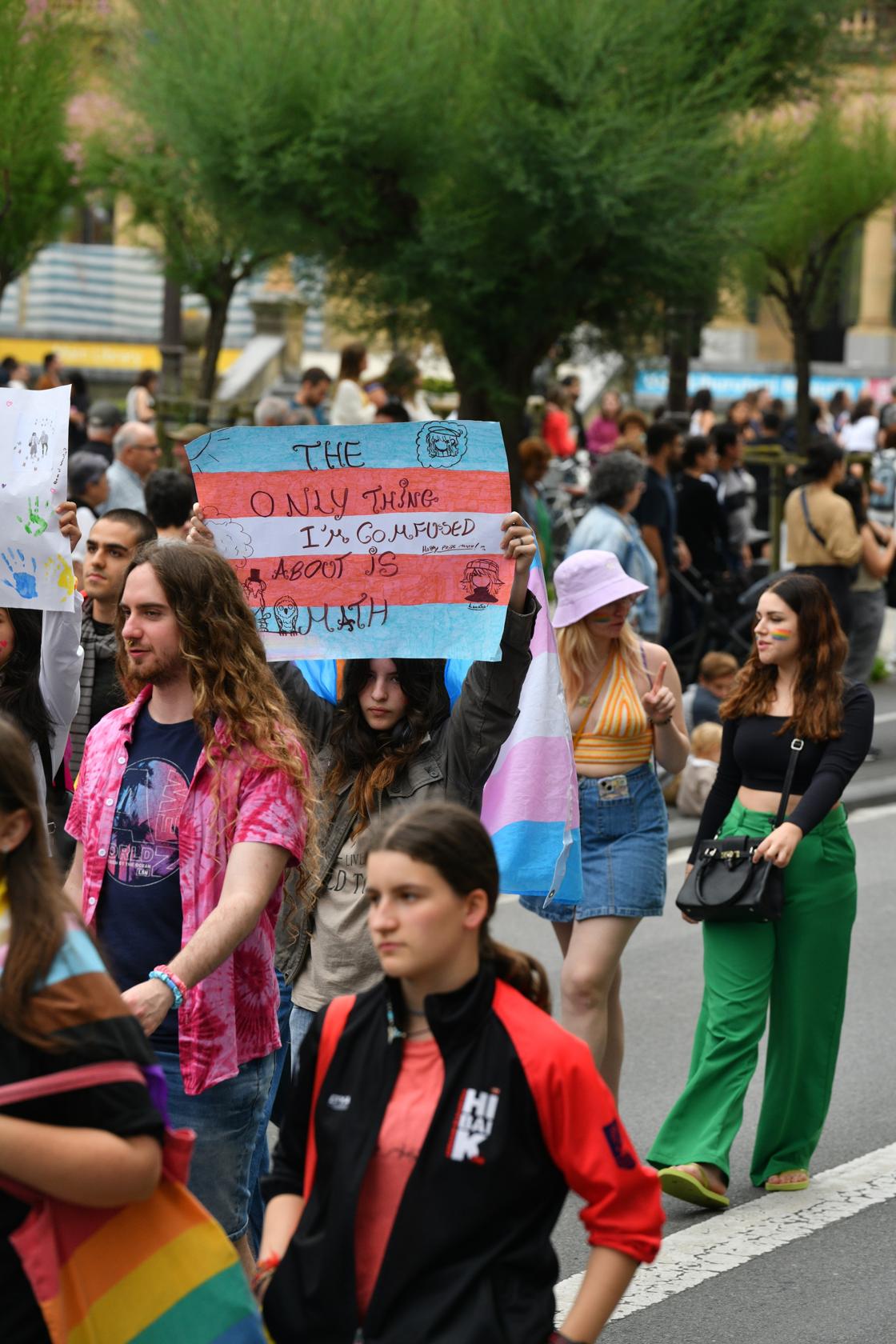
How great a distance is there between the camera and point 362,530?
452 centimetres

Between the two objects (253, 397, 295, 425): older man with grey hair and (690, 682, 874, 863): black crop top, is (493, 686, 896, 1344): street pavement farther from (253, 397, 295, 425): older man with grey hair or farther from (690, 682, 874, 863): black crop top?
(253, 397, 295, 425): older man with grey hair

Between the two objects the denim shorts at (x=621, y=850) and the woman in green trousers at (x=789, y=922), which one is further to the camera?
the denim shorts at (x=621, y=850)

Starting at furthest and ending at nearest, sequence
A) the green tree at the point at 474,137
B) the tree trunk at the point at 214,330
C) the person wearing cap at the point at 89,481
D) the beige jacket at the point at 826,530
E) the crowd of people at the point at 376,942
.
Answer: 1. the tree trunk at the point at 214,330
2. the green tree at the point at 474,137
3. the beige jacket at the point at 826,530
4. the person wearing cap at the point at 89,481
5. the crowd of people at the point at 376,942

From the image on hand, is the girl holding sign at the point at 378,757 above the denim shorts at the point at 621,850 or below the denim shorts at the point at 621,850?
above

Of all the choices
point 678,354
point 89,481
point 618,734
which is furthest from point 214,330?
point 618,734

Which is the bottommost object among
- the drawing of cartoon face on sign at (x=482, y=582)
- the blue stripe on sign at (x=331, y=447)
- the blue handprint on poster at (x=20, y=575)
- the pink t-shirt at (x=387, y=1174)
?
the pink t-shirt at (x=387, y=1174)

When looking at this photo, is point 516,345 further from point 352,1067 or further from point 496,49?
point 352,1067

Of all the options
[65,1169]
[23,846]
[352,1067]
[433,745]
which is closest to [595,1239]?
[352,1067]

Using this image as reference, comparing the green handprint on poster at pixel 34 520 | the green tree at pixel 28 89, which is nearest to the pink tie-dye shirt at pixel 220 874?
the green handprint on poster at pixel 34 520

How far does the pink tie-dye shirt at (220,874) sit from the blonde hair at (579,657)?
2309 mm

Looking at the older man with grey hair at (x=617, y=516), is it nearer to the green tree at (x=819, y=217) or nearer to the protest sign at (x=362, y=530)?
the protest sign at (x=362, y=530)

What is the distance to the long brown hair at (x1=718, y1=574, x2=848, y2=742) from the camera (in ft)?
18.7

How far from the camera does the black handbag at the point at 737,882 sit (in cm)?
557

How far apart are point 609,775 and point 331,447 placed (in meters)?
1.80
